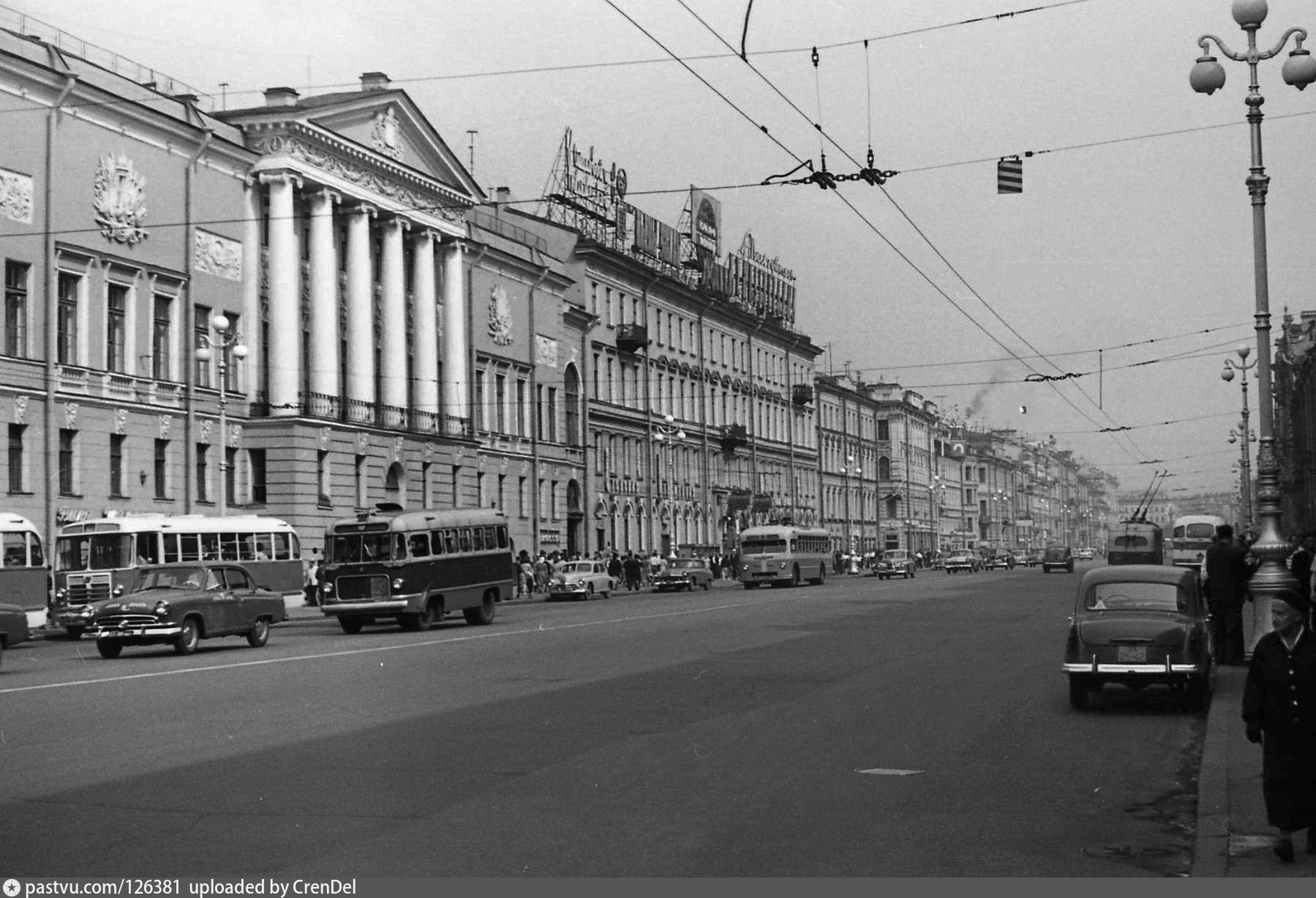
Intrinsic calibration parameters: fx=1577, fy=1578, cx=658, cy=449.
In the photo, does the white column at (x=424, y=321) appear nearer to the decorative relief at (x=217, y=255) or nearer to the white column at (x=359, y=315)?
the white column at (x=359, y=315)

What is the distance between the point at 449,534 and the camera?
117 ft

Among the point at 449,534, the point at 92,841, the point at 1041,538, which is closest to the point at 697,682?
the point at 92,841

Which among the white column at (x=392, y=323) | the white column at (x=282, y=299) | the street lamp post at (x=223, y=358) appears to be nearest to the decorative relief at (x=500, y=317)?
the white column at (x=392, y=323)

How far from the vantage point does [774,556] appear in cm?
7012

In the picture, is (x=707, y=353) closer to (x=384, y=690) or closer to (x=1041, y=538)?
(x=384, y=690)

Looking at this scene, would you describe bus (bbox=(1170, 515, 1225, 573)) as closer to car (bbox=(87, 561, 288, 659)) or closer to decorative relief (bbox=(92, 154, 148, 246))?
decorative relief (bbox=(92, 154, 148, 246))

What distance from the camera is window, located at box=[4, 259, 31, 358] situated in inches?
1638

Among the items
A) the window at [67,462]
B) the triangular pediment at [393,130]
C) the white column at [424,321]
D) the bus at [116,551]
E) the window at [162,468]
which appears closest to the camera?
the bus at [116,551]

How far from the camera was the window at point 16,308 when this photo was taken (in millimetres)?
41594

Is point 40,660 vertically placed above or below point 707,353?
below

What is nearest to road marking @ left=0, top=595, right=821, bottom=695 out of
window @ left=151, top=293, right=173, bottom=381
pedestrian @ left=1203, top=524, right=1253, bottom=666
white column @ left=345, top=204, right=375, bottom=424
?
pedestrian @ left=1203, top=524, right=1253, bottom=666

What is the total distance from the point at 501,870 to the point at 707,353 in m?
89.7

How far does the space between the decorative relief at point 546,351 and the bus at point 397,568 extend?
124ft

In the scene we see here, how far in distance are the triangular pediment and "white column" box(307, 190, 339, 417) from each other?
109 inches
